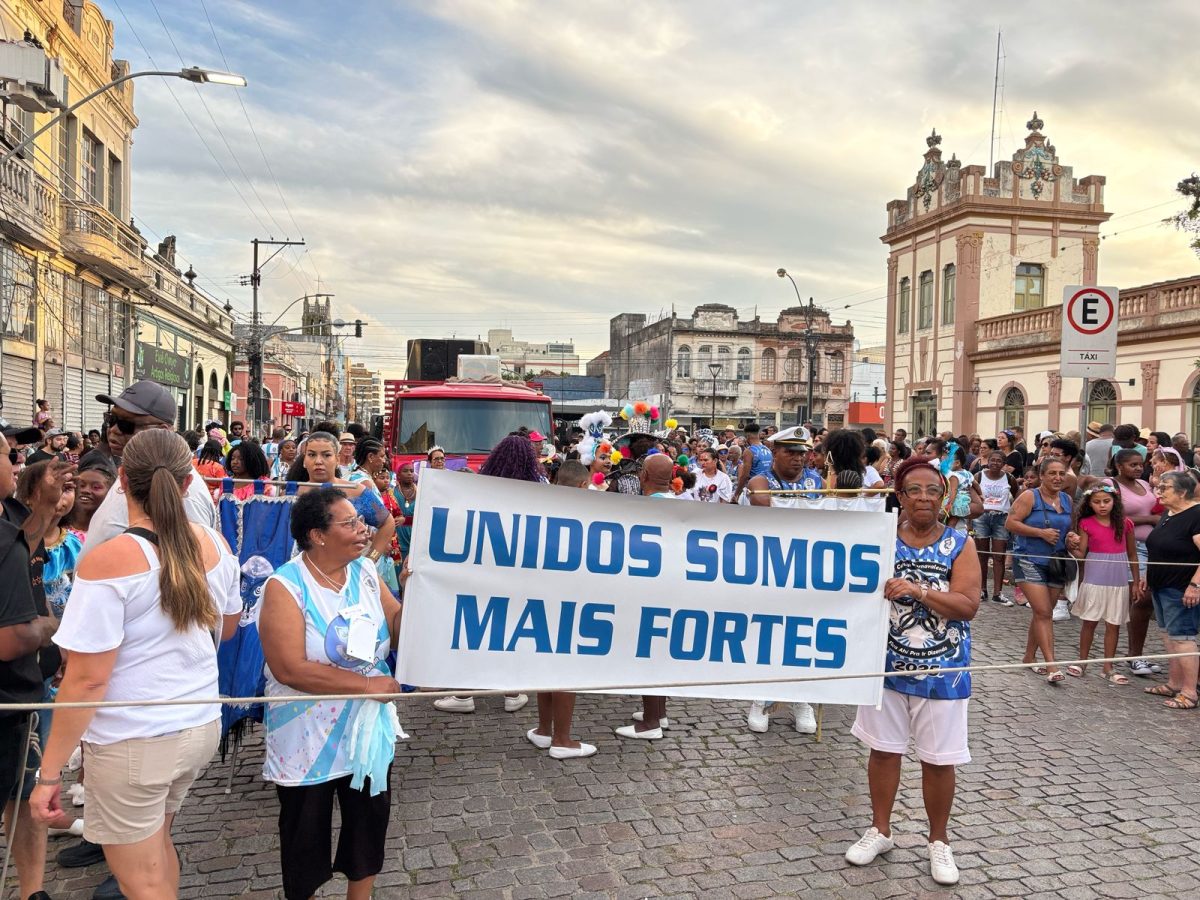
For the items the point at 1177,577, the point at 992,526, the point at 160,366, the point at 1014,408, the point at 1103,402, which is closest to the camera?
the point at 1177,577

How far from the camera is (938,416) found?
107 feet

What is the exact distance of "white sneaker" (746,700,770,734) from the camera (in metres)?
5.84

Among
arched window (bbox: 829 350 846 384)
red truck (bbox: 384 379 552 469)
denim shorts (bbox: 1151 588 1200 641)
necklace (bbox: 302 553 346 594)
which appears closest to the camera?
necklace (bbox: 302 553 346 594)

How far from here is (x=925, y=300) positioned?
3400cm

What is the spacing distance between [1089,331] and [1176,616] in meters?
3.09

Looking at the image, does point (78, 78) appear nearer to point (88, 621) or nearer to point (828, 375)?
point (88, 621)

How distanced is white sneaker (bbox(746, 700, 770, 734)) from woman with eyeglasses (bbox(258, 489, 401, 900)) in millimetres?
3357

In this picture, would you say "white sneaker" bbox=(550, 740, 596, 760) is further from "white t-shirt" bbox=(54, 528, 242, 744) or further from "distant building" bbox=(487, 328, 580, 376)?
"distant building" bbox=(487, 328, 580, 376)

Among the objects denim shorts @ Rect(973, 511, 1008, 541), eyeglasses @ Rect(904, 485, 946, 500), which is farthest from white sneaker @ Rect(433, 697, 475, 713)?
denim shorts @ Rect(973, 511, 1008, 541)

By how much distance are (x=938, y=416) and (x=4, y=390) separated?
2952 cm

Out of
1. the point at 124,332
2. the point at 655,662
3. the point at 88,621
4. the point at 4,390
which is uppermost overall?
the point at 124,332

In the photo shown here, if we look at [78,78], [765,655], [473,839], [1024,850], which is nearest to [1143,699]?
[1024,850]

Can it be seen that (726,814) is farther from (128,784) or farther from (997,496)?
(997,496)

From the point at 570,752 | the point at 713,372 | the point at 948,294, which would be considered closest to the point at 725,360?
the point at 713,372
